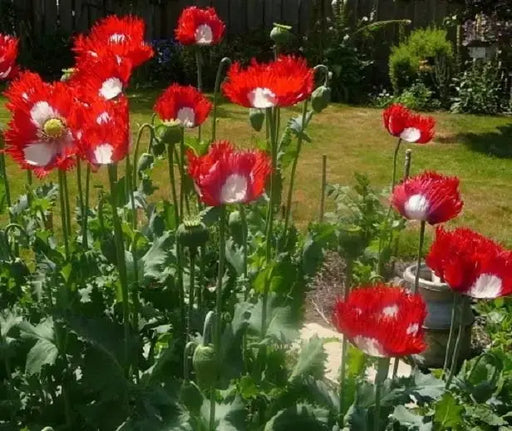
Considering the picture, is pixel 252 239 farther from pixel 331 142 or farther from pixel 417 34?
pixel 417 34

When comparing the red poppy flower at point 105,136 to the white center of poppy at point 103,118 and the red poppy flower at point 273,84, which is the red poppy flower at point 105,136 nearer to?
the white center of poppy at point 103,118

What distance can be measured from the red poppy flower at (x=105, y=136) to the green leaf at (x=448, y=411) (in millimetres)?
735

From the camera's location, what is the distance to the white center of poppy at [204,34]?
2.44 metres

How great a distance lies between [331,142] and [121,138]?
6224 millimetres

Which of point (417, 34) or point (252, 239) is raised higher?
point (252, 239)

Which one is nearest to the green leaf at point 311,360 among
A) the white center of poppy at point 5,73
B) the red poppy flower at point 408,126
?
the red poppy flower at point 408,126

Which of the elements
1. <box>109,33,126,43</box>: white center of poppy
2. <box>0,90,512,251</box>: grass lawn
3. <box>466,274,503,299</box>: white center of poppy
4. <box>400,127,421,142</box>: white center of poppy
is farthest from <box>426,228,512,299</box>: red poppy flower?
<box>0,90,512,251</box>: grass lawn

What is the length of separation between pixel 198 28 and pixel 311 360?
974 mm

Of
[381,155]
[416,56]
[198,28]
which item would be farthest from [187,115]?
[416,56]

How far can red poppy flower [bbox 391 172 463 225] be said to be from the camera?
70.4 inches

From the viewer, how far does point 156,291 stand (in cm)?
205

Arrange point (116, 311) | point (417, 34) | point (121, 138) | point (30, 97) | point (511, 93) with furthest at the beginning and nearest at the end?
point (417, 34) → point (511, 93) → point (116, 311) → point (30, 97) → point (121, 138)

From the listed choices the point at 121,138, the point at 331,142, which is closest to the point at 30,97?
the point at 121,138

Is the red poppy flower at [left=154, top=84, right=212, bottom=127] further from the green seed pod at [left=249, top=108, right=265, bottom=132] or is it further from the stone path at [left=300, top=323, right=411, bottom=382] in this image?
the stone path at [left=300, top=323, right=411, bottom=382]
